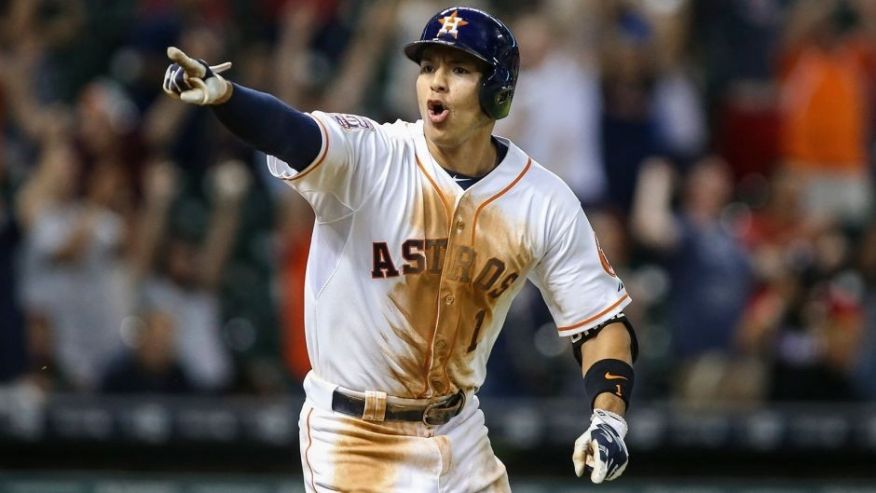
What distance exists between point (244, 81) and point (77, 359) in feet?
6.09

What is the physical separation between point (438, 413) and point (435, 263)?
17.4 inches

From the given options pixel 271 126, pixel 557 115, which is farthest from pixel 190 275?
pixel 271 126

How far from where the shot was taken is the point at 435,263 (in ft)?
14.2

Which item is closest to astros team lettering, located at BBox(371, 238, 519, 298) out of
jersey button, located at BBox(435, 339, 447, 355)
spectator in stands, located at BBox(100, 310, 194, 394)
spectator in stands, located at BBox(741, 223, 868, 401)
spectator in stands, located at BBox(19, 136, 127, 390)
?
jersey button, located at BBox(435, 339, 447, 355)

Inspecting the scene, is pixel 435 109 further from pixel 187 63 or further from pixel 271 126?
pixel 187 63

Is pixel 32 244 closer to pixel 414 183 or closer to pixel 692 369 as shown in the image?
pixel 692 369

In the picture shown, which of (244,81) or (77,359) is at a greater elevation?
(244,81)

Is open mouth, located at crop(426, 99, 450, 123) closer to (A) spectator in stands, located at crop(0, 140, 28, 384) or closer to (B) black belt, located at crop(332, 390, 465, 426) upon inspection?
(B) black belt, located at crop(332, 390, 465, 426)

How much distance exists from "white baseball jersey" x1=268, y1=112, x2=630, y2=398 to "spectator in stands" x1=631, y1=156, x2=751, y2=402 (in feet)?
12.8

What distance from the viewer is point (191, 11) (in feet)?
29.2

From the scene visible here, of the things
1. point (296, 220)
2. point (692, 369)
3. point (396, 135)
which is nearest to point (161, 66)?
point (296, 220)

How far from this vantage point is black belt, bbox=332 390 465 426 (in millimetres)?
4332

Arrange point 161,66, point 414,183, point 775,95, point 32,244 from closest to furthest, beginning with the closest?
point 414,183
point 32,244
point 161,66
point 775,95

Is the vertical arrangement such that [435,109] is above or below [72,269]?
above
